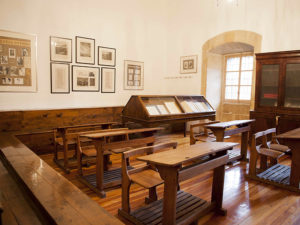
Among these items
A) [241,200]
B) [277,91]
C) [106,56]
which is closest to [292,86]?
[277,91]

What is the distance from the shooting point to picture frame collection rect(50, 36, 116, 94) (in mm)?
5738

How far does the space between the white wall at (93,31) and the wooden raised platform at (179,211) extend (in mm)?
4022

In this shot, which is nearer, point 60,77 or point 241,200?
point 241,200

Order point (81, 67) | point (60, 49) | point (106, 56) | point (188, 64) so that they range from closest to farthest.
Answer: point (60, 49) → point (81, 67) → point (106, 56) → point (188, 64)

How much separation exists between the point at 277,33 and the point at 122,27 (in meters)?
4.15

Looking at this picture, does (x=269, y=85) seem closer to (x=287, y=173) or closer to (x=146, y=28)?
(x=287, y=173)

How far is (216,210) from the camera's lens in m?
2.77

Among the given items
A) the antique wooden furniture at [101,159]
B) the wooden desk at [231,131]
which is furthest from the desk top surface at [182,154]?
the wooden desk at [231,131]

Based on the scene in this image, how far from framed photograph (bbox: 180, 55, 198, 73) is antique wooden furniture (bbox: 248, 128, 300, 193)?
4.24 m

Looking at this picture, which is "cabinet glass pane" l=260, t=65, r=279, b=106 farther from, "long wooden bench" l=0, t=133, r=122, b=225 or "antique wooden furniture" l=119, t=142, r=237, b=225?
"long wooden bench" l=0, t=133, r=122, b=225

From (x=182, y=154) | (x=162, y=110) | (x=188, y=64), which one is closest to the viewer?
(x=182, y=154)

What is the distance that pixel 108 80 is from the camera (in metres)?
6.79

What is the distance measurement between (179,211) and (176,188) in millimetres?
537

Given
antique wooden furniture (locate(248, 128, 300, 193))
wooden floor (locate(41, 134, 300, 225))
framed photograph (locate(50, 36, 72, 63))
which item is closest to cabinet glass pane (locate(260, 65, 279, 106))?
antique wooden furniture (locate(248, 128, 300, 193))
